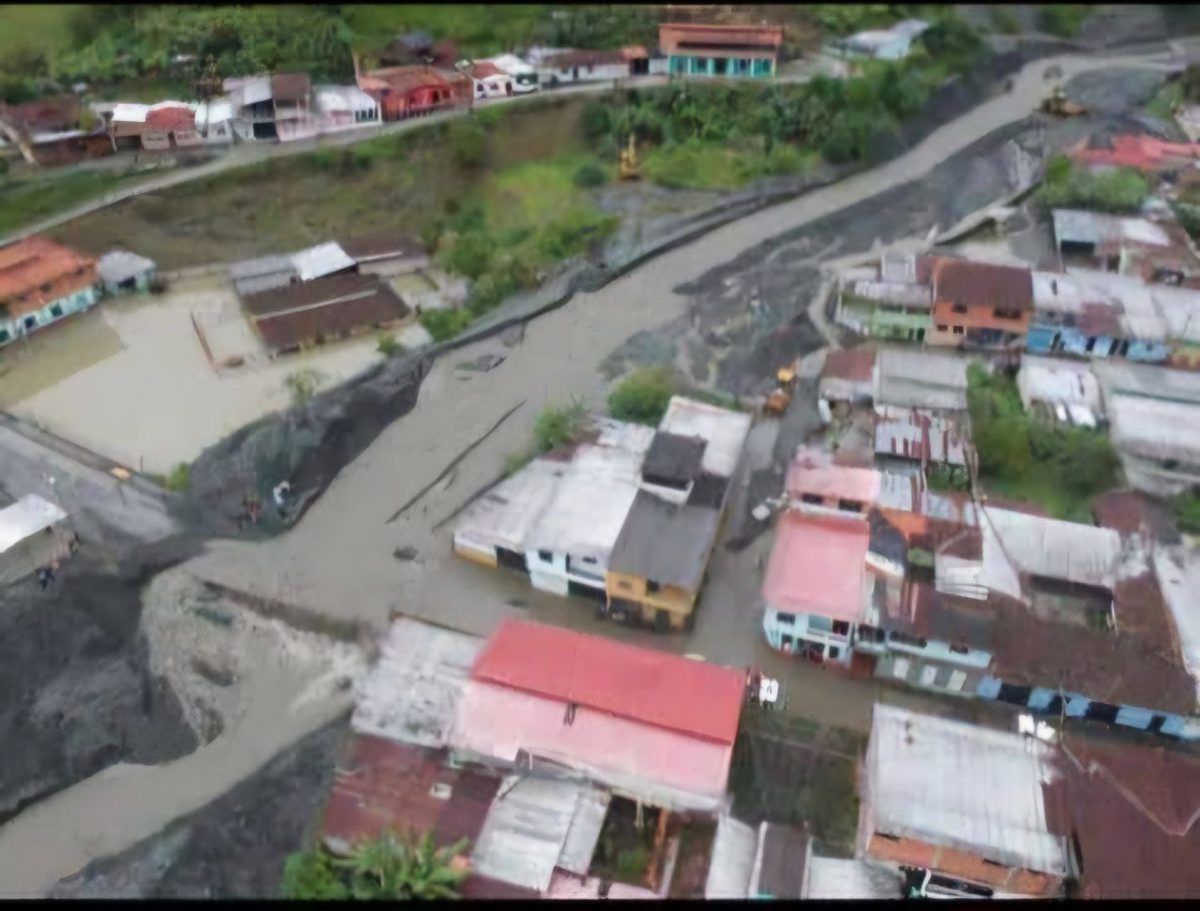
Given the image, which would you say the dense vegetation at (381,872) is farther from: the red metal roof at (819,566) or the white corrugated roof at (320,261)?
the white corrugated roof at (320,261)

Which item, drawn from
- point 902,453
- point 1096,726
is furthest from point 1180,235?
point 1096,726

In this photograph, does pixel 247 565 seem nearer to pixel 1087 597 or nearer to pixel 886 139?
pixel 1087 597

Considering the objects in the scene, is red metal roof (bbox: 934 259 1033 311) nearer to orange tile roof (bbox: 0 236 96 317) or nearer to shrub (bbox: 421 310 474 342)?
shrub (bbox: 421 310 474 342)

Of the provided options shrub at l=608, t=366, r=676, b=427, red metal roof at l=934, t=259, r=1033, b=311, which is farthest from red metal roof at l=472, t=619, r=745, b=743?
red metal roof at l=934, t=259, r=1033, b=311

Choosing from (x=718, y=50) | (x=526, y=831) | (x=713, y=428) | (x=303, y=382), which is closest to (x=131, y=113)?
(x=303, y=382)

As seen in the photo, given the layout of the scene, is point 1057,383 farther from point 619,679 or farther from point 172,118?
point 172,118
